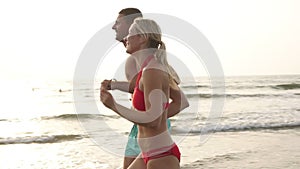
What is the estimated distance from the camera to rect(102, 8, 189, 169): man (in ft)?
10.7

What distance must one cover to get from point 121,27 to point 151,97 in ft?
4.28

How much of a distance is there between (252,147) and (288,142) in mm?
1370

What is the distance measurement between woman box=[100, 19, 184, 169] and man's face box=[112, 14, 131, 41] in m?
0.80

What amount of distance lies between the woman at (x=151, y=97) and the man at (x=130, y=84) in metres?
0.23

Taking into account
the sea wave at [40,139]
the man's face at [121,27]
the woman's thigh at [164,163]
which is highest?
the man's face at [121,27]

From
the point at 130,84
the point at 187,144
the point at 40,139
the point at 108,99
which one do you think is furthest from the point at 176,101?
the point at 40,139

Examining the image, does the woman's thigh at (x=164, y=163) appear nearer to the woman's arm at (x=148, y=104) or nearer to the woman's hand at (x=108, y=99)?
the woman's arm at (x=148, y=104)

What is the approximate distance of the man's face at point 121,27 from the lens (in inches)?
148

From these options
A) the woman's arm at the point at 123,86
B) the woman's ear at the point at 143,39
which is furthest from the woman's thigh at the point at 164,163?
the woman's ear at the point at 143,39

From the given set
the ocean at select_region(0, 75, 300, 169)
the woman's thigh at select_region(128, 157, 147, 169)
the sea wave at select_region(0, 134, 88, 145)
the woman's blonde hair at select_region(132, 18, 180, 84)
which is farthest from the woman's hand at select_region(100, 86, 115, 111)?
the sea wave at select_region(0, 134, 88, 145)

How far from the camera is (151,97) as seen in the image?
2699mm

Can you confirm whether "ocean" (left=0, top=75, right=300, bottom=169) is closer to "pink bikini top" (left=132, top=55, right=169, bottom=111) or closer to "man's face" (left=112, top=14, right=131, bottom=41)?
"pink bikini top" (left=132, top=55, right=169, bottom=111)

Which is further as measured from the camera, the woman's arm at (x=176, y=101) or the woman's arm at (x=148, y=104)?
the woman's arm at (x=176, y=101)

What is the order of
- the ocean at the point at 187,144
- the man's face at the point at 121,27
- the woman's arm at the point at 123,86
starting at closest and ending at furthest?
the woman's arm at the point at 123,86 → the man's face at the point at 121,27 → the ocean at the point at 187,144
